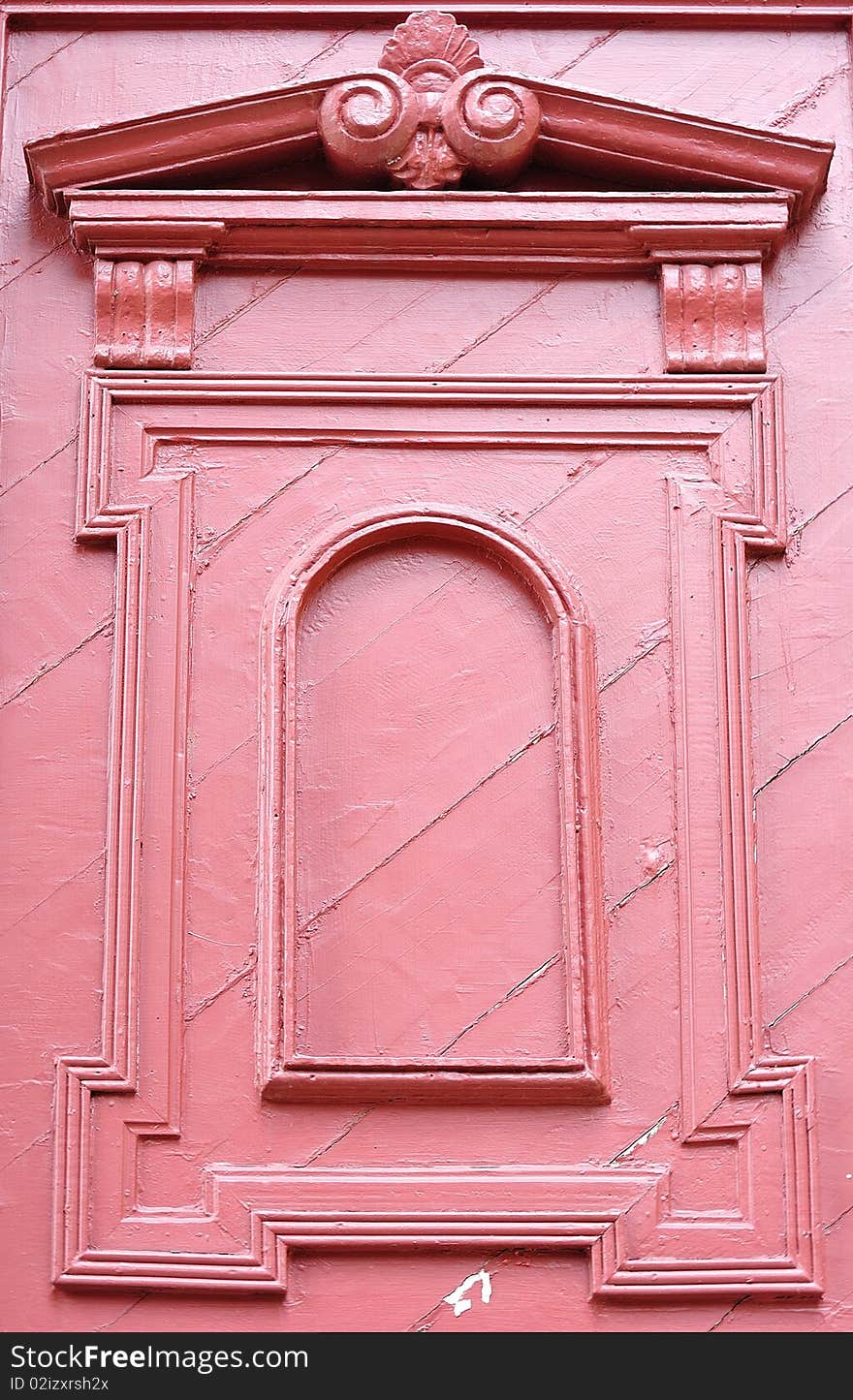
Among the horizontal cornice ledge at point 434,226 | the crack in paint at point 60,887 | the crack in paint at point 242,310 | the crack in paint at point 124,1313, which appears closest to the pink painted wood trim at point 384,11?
the horizontal cornice ledge at point 434,226

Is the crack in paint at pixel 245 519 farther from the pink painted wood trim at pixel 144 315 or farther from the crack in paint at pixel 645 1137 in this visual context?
the crack in paint at pixel 645 1137

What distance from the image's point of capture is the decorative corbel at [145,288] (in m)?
3.33

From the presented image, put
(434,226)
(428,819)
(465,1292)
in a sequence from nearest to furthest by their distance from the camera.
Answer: (465,1292), (428,819), (434,226)

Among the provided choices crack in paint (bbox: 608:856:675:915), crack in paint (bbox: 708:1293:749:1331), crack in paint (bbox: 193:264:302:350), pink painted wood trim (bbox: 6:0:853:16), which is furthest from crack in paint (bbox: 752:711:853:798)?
pink painted wood trim (bbox: 6:0:853:16)

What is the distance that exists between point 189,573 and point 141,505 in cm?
14

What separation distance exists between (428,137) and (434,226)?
0.54 ft

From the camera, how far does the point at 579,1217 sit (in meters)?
2.93

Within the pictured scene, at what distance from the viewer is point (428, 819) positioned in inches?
124

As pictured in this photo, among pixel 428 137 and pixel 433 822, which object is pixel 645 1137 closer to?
pixel 433 822

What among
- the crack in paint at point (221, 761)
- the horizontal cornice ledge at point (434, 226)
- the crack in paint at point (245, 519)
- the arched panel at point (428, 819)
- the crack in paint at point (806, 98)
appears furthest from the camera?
the crack in paint at point (806, 98)

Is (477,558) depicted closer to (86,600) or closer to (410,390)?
(410,390)

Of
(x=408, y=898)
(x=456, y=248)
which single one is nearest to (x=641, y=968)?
(x=408, y=898)

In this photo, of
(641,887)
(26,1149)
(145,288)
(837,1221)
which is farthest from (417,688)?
(837,1221)
